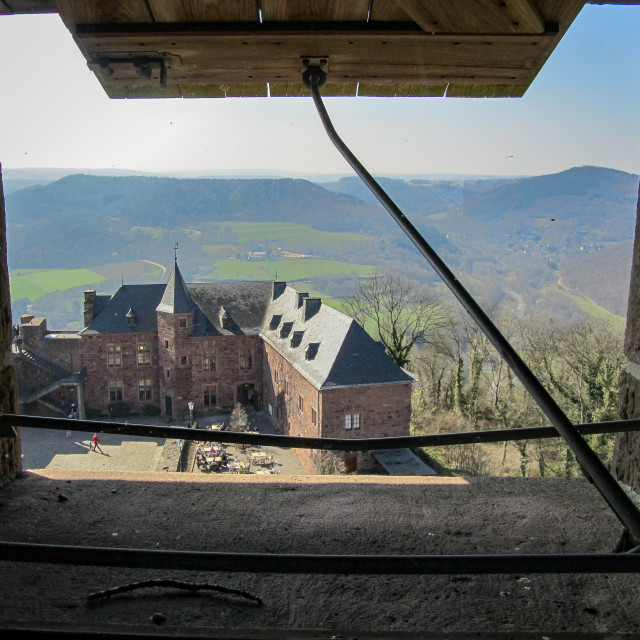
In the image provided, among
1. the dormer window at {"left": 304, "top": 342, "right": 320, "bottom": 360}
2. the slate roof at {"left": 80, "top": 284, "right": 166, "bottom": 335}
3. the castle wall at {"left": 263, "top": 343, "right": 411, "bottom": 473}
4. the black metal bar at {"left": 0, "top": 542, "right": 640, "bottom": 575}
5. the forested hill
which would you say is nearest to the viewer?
the black metal bar at {"left": 0, "top": 542, "right": 640, "bottom": 575}

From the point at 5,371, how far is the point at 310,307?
22.2 meters

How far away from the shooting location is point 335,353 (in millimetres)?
20031

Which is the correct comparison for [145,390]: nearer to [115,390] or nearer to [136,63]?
[115,390]

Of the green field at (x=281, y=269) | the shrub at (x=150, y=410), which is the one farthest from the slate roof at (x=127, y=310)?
the green field at (x=281, y=269)

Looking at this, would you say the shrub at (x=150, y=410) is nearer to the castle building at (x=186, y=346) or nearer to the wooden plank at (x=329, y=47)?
the castle building at (x=186, y=346)

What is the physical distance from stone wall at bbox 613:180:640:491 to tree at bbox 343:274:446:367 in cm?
2272

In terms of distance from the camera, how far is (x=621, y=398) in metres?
1.32

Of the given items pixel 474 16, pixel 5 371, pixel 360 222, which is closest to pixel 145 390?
pixel 360 222

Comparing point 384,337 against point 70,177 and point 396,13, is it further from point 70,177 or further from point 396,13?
point 70,177

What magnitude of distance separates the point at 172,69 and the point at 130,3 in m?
0.21

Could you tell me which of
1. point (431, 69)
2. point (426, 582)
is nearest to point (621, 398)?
point (426, 582)

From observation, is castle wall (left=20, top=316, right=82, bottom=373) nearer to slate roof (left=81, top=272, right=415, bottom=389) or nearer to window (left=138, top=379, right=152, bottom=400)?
slate roof (left=81, top=272, right=415, bottom=389)

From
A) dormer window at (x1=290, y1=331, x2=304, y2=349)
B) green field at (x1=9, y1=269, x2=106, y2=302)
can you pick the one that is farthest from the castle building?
green field at (x1=9, y1=269, x2=106, y2=302)

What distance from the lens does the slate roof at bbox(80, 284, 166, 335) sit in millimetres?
25078
